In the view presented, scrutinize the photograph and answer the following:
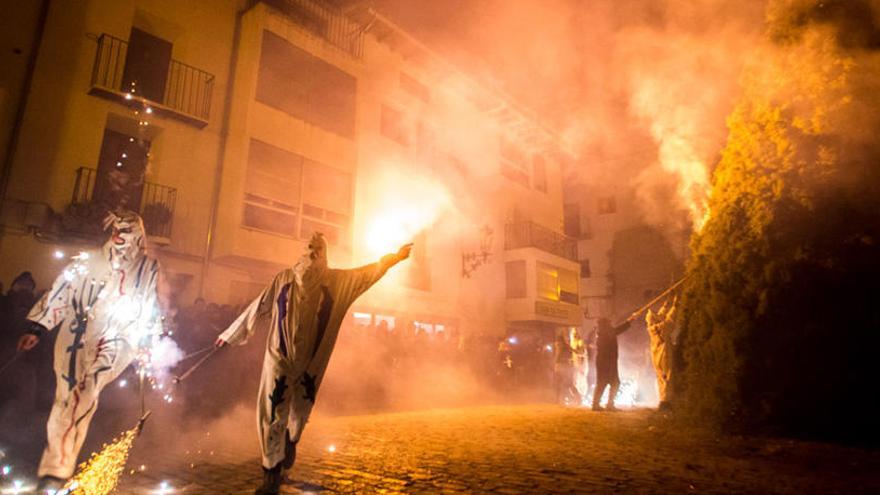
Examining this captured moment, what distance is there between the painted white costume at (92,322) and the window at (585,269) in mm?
28624

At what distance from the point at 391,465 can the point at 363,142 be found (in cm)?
1379

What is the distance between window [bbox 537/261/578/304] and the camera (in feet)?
76.6

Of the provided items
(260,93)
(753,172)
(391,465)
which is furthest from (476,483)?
(260,93)

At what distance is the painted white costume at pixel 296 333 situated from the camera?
4164mm

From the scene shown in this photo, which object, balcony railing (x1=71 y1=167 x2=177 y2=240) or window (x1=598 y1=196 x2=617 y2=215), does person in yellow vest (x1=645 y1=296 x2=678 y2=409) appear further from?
window (x1=598 y1=196 x2=617 y2=215)

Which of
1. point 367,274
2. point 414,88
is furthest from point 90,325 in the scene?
→ point 414,88

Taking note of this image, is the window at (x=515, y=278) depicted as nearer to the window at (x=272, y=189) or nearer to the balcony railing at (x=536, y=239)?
the balcony railing at (x=536, y=239)

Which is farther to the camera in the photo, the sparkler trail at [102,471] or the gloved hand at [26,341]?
the gloved hand at [26,341]

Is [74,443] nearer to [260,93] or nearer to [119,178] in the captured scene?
[119,178]

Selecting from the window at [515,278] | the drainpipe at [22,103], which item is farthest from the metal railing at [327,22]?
the window at [515,278]

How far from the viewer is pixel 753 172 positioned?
22.6ft

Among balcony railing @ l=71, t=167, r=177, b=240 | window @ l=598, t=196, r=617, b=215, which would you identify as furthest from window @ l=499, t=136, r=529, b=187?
balcony railing @ l=71, t=167, r=177, b=240

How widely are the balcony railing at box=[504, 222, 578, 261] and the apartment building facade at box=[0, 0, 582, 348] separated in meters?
0.23

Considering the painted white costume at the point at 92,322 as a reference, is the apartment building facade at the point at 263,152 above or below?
above
